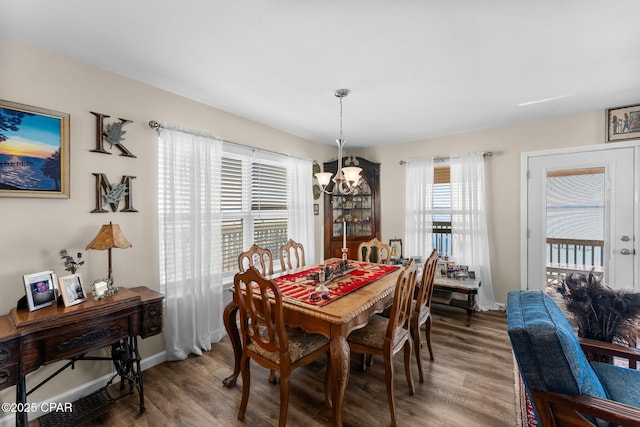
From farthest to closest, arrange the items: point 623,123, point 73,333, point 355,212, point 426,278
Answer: point 355,212, point 623,123, point 426,278, point 73,333

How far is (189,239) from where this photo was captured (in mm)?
2701

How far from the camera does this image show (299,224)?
13.2 ft

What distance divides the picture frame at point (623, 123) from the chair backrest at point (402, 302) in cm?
323

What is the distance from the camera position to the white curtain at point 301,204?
3.95 meters

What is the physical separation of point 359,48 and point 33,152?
242 cm

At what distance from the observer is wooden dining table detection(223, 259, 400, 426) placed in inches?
63.1

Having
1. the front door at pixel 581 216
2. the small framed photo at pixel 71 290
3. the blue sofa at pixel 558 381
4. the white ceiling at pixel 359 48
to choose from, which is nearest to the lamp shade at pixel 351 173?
the white ceiling at pixel 359 48

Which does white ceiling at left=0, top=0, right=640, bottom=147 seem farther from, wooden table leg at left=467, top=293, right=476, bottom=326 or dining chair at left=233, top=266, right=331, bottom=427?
wooden table leg at left=467, top=293, right=476, bottom=326

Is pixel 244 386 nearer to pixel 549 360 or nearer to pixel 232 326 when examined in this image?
pixel 232 326

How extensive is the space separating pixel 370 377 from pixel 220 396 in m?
1.22

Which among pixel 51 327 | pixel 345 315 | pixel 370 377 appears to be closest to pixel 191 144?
pixel 51 327

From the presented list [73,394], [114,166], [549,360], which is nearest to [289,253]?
[114,166]

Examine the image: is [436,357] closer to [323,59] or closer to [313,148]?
[323,59]

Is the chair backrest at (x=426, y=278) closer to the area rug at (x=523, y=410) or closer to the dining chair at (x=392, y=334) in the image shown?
the dining chair at (x=392, y=334)
